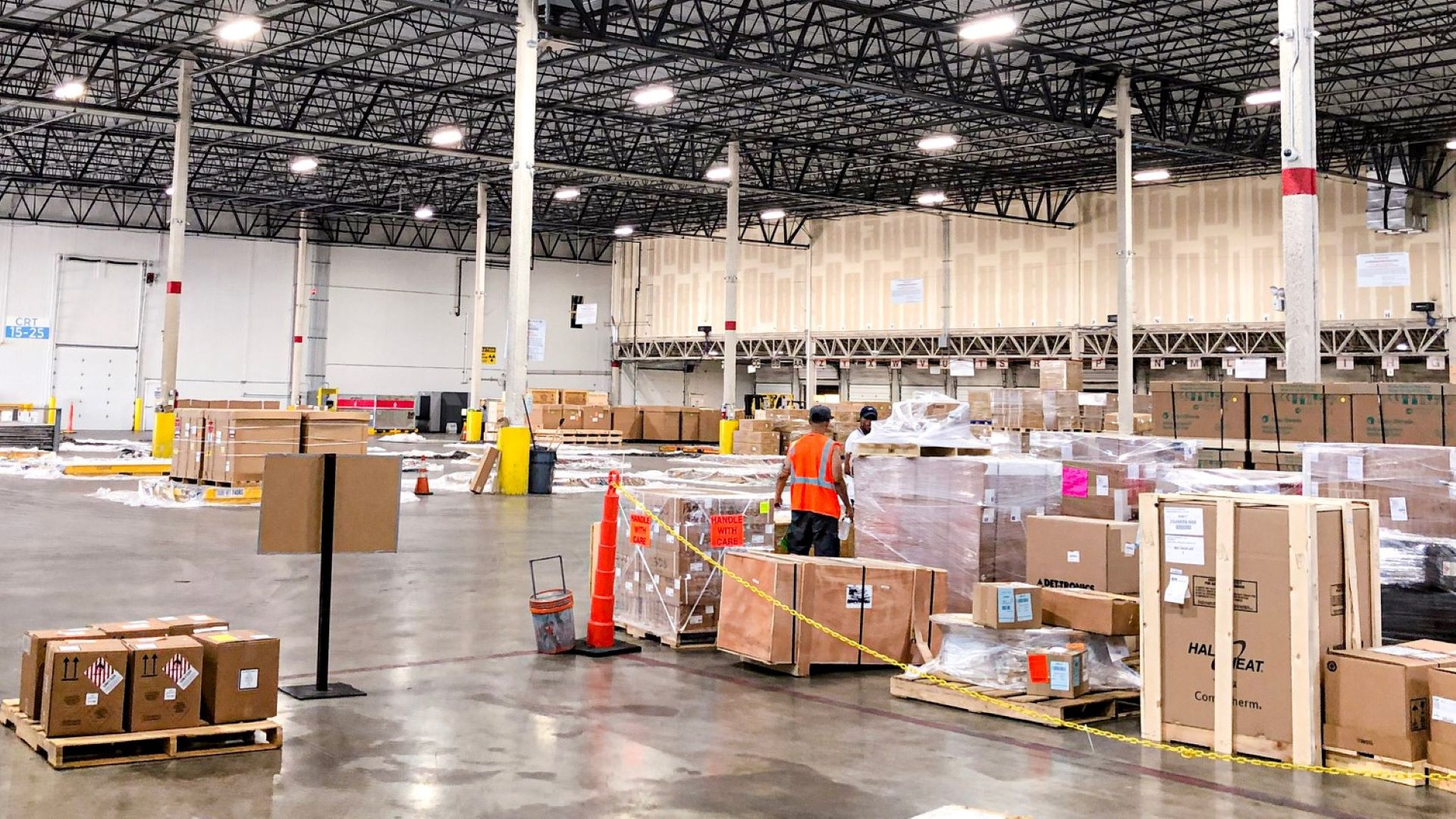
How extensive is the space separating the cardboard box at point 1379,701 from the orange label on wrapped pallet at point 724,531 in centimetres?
397


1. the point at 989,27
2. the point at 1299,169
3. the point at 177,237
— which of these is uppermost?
the point at 989,27

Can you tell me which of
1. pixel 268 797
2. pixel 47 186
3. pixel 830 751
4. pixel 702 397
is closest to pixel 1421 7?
pixel 830 751

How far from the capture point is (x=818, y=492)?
8.80 meters

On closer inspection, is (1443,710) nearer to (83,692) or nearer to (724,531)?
(724,531)

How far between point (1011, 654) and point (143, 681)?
4.49 metres

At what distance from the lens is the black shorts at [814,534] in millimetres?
8797

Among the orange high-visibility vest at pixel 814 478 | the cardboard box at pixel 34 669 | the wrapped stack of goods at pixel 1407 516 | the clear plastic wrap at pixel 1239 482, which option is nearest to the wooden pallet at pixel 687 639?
the orange high-visibility vest at pixel 814 478

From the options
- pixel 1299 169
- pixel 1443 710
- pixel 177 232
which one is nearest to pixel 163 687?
pixel 1443 710

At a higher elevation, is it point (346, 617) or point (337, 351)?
point (337, 351)

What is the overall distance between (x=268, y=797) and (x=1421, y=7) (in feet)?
Answer: 70.5

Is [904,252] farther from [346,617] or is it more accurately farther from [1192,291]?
[346,617]

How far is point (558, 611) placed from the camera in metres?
8.05

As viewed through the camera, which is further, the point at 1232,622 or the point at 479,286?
the point at 479,286

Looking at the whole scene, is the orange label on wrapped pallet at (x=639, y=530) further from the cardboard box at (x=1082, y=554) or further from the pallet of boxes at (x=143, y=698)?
the pallet of boxes at (x=143, y=698)
